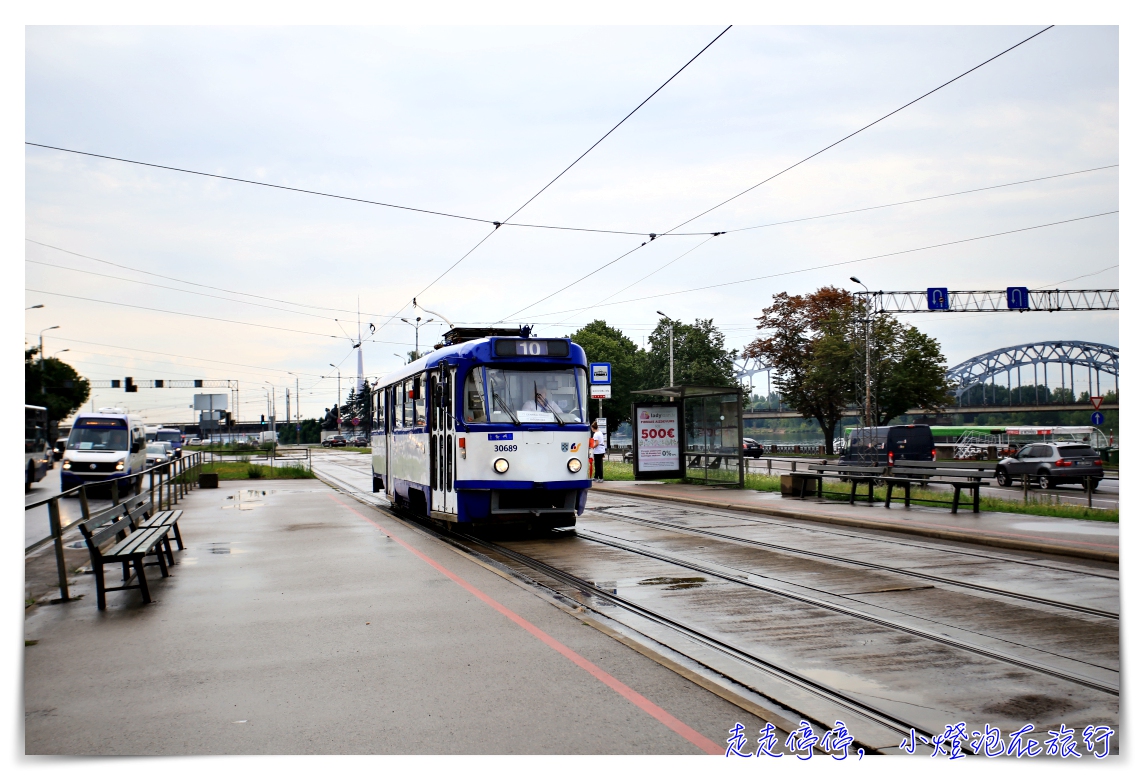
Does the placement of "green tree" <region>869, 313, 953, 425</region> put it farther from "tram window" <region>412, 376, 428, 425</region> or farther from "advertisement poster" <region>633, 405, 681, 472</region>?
"tram window" <region>412, 376, 428, 425</region>

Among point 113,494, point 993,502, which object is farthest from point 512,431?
point 993,502

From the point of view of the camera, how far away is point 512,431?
13969 millimetres

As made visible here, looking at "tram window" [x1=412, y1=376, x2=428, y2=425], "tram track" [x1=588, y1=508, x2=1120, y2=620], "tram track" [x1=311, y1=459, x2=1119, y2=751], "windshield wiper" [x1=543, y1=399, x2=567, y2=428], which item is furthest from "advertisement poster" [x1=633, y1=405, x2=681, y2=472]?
"tram track" [x1=311, y1=459, x2=1119, y2=751]

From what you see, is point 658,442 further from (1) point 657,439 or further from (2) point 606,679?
(2) point 606,679

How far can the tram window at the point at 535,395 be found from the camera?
14211mm

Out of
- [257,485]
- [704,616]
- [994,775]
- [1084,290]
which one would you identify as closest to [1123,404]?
[994,775]

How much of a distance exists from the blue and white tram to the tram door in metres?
0.02

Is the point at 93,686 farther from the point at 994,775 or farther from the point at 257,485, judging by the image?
the point at 257,485

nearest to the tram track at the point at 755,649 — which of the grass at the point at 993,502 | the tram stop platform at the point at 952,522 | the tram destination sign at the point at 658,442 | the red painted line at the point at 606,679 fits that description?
the red painted line at the point at 606,679

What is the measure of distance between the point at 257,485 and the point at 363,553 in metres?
20.6

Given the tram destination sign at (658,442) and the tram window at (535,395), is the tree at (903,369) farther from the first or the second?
the tram window at (535,395)

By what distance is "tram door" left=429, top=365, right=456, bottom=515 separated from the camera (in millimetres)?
14523

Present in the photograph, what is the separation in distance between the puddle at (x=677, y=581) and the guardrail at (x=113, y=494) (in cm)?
591

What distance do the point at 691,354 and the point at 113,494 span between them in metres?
66.6
